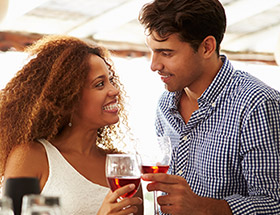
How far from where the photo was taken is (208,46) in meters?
2.40

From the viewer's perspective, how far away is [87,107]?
2.25 meters

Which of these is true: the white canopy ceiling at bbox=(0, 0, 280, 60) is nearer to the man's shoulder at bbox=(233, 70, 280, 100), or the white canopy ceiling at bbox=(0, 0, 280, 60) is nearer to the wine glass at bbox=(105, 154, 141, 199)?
the man's shoulder at bbox=(233, 70, 280, 100)

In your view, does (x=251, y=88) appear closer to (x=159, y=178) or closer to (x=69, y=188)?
(x=159, y=178)

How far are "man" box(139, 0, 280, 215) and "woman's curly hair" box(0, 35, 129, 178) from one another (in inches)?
15.3

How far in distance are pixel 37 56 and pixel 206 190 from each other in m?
1.03

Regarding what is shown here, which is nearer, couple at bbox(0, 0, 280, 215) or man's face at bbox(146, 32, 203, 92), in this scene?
couple at bbox(0, 0, 280, 215)

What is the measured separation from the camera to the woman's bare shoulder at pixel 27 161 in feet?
6.77

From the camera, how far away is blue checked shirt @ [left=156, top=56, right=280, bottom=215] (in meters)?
2.04

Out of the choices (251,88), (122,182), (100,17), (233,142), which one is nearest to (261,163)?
(233,142)

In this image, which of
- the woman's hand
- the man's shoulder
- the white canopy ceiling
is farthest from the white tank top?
the white canopy ceiling

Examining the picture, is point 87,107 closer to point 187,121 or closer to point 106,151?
point 106,151

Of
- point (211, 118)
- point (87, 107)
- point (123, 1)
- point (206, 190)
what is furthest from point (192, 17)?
point (123, 1)

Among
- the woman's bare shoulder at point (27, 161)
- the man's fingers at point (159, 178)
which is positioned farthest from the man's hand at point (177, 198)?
the woman's bare shoulder at point (27, 161)

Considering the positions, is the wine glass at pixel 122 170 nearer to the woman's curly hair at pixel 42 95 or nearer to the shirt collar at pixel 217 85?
the woman's curly hair at pixel 42 95
